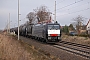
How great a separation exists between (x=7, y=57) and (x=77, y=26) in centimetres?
6461

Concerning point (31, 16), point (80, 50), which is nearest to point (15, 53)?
point (80, 50)

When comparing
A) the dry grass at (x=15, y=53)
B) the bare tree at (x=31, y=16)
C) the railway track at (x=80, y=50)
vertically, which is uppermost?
the bare tree at (x=31, y=16)

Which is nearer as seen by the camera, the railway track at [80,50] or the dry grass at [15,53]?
the dry grass at [15,53]

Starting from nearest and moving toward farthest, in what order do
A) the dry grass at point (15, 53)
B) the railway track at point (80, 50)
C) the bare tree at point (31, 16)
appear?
1. the dry grass at point (15, 53)
2. the railway track at point (80, 50)
3. the bare tree at point (31, 16)

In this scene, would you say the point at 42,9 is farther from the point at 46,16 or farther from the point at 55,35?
the point at 55,35

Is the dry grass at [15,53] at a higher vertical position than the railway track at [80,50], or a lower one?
higher

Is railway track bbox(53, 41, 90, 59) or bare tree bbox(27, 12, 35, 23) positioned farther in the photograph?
bare tree bbox(27, 12, 35, 23)

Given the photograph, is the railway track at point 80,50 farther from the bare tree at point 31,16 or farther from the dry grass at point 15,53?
the bare tree at point 31,16

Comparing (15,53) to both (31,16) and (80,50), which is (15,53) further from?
(31,16)

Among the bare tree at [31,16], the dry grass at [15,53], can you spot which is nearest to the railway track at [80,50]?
the dry grass at [15,53]

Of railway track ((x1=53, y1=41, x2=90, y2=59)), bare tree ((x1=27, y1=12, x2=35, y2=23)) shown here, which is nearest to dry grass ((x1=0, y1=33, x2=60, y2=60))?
railway track ((x1=53, y1=41, x2=90, y2=59))

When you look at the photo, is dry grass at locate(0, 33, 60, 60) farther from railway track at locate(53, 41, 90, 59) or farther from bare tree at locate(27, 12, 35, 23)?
bare tree at locate(27, 12, 35, 23)

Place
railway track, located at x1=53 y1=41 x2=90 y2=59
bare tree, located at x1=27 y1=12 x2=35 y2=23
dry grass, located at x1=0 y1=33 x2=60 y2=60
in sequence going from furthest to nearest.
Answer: bare tree, located at x1=27 y1=12 x2=35 y2=23 → railway track, located at x1=53 y1=41 x2=90 y2=59 → dry grass, located at x1=0 y1=33 x2=60 y2=60

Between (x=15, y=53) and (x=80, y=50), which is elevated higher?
(x=15, y=53)
